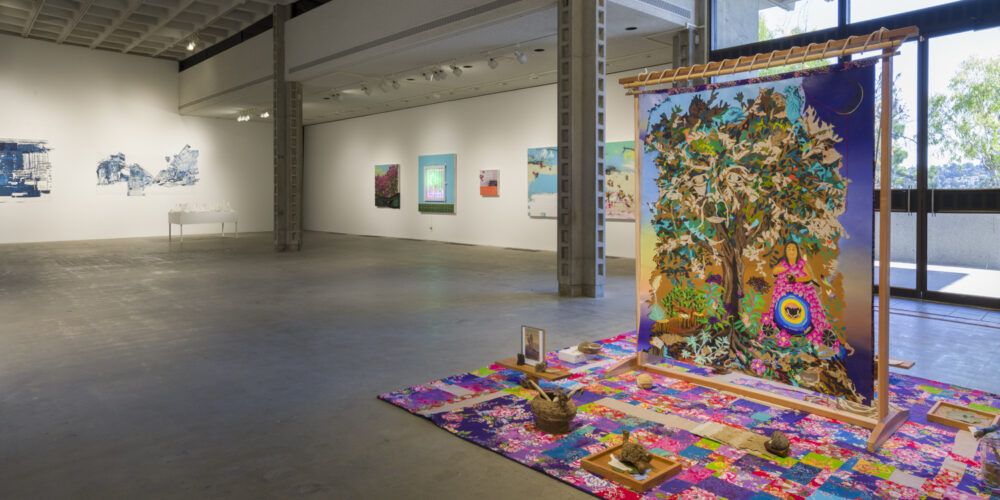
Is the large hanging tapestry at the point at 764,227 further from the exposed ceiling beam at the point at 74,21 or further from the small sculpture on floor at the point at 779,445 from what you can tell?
the exposed ceiling beam at the point at 74,21

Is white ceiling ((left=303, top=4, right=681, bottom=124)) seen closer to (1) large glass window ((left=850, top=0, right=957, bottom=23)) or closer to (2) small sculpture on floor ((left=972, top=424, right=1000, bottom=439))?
(1) large glass window ((left=850, top=0, right=957, bottom=23))

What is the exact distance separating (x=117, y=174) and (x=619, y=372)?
766 inches

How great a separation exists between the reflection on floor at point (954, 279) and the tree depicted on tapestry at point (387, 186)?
1450 centimetres

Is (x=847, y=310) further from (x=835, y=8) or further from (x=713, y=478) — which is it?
(x=835, y=8)

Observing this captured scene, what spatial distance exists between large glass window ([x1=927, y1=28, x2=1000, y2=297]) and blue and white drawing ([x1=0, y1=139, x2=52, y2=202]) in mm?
20707

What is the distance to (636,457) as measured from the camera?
2986mm

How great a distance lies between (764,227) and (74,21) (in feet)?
57.8

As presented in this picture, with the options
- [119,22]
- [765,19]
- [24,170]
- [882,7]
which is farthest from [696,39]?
[24,170]

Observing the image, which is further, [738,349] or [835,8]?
[835,8]


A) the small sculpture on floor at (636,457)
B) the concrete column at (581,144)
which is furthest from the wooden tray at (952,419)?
the concrete column at (581,144)

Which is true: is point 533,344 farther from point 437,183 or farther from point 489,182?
point 437,183

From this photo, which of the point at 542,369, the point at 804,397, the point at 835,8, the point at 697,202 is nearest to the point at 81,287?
the point at 542,369

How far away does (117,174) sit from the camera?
19344 millimetres

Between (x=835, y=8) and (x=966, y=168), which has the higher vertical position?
(x=835, y=8)
